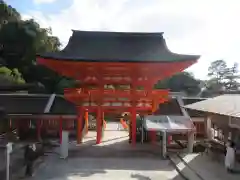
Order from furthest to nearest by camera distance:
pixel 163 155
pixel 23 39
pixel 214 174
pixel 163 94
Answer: pixel 23 39, pixel 163 94, pixel 163 155, pixel 214 174

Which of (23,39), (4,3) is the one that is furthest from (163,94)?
(4,3)

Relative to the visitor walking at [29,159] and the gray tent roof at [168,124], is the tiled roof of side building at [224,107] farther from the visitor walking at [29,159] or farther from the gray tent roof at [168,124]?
the visitor walking at [29,159]

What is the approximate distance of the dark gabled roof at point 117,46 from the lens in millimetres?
17922

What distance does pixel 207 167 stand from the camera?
1315 centimetres

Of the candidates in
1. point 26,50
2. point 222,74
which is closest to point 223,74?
point 222,74

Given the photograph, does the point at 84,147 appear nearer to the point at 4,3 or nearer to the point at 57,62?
the point at 57,62

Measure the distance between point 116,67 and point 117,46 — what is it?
8.93ft

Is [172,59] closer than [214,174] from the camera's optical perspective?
No

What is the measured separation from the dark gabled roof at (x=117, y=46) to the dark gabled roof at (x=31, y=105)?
4.57 metres

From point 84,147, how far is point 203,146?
7169 millimetres

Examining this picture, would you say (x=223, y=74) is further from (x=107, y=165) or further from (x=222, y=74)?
(x=107, y=165)

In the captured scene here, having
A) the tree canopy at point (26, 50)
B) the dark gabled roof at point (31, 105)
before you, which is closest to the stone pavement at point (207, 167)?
the dark gabled roof at point (31, 105)

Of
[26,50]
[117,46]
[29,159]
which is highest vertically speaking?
[26,50]

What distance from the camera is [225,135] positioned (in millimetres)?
15984
